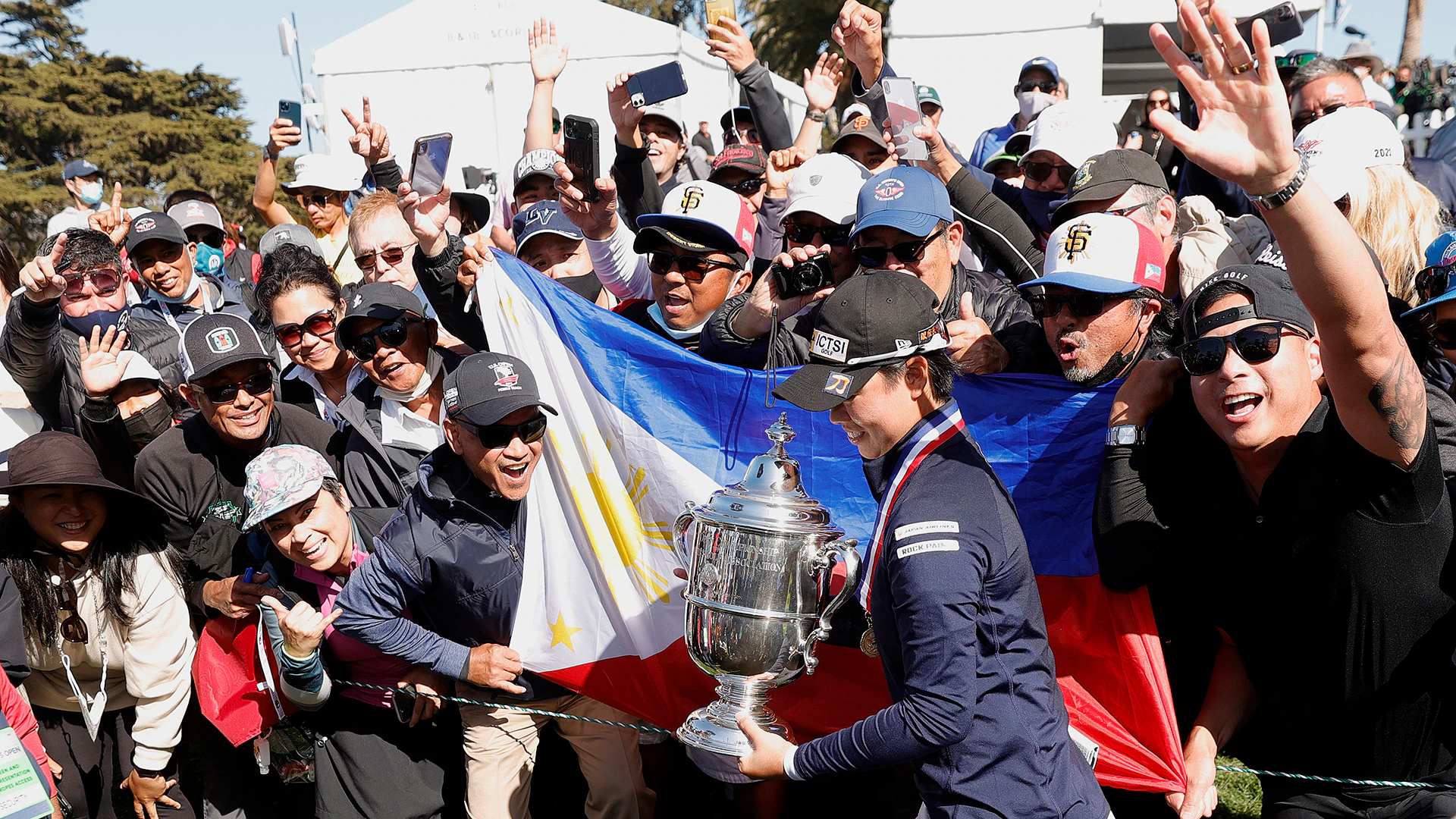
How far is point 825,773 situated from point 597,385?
188cm

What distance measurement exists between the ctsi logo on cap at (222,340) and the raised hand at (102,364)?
57cm

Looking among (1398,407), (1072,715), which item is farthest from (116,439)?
(1398,407)

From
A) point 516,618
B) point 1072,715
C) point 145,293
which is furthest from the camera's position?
point 145,293

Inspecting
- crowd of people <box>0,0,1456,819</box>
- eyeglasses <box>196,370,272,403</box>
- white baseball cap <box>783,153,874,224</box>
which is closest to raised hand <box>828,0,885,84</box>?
crowd of people <box>0,0,1456,819</box>

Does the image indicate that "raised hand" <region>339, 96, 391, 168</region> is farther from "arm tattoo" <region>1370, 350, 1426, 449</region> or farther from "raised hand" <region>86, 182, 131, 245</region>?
"arm tattoo" <region>1370, 350, 1426, 449</region>

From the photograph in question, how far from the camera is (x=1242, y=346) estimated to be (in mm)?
2852

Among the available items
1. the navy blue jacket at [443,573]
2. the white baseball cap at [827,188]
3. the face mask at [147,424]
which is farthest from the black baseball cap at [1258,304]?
the face mask at [147,424]

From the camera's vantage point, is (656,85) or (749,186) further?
(749,186)

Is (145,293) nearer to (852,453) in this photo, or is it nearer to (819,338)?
(852,453)

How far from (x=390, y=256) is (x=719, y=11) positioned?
7.14 feet

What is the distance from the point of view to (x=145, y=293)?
7074 millimetres

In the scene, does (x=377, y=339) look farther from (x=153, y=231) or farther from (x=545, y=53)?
(x=153, y=231)

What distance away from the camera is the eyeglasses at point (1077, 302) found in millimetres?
3412

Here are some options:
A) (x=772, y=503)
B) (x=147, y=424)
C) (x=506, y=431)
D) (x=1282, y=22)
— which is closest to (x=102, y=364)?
(x=147, y=424)
